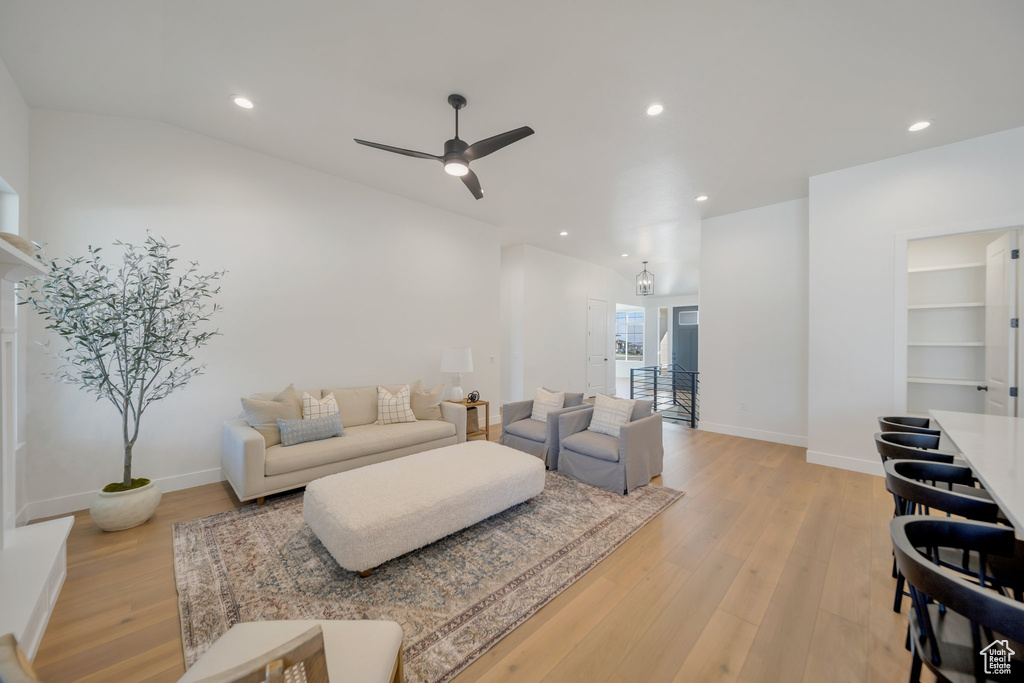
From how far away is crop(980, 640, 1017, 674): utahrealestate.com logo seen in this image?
3.19 ft

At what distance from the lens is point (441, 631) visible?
5.77ft

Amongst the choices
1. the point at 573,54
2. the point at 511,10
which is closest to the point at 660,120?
the point at 573,54

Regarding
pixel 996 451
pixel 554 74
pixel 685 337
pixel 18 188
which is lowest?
pixel 996 451

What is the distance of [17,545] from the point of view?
189 centimetres

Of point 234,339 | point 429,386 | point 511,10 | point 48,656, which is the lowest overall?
point 48,656

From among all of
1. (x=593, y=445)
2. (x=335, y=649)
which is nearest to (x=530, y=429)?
(x=593, y=445)

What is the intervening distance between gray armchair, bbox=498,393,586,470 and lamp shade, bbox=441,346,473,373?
2.84ft

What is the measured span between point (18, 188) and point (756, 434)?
7.56m

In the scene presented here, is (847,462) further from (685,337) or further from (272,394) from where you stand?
(685,337)

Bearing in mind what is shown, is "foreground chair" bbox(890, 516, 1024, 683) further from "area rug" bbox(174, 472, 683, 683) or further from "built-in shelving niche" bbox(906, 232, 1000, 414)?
"built-in shelving niche" bbox(906, 232, 1000, 414)

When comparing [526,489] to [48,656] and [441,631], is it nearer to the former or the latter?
[441,631]

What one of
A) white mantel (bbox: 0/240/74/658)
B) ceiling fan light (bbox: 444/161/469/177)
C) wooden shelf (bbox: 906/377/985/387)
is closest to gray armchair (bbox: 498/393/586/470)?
ceiling fan light (bbox: 444/161/469/177)

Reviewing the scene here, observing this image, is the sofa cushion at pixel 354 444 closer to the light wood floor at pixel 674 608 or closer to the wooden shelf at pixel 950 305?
the light wood floor at pixel 674 608

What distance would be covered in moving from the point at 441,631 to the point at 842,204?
206 inches
